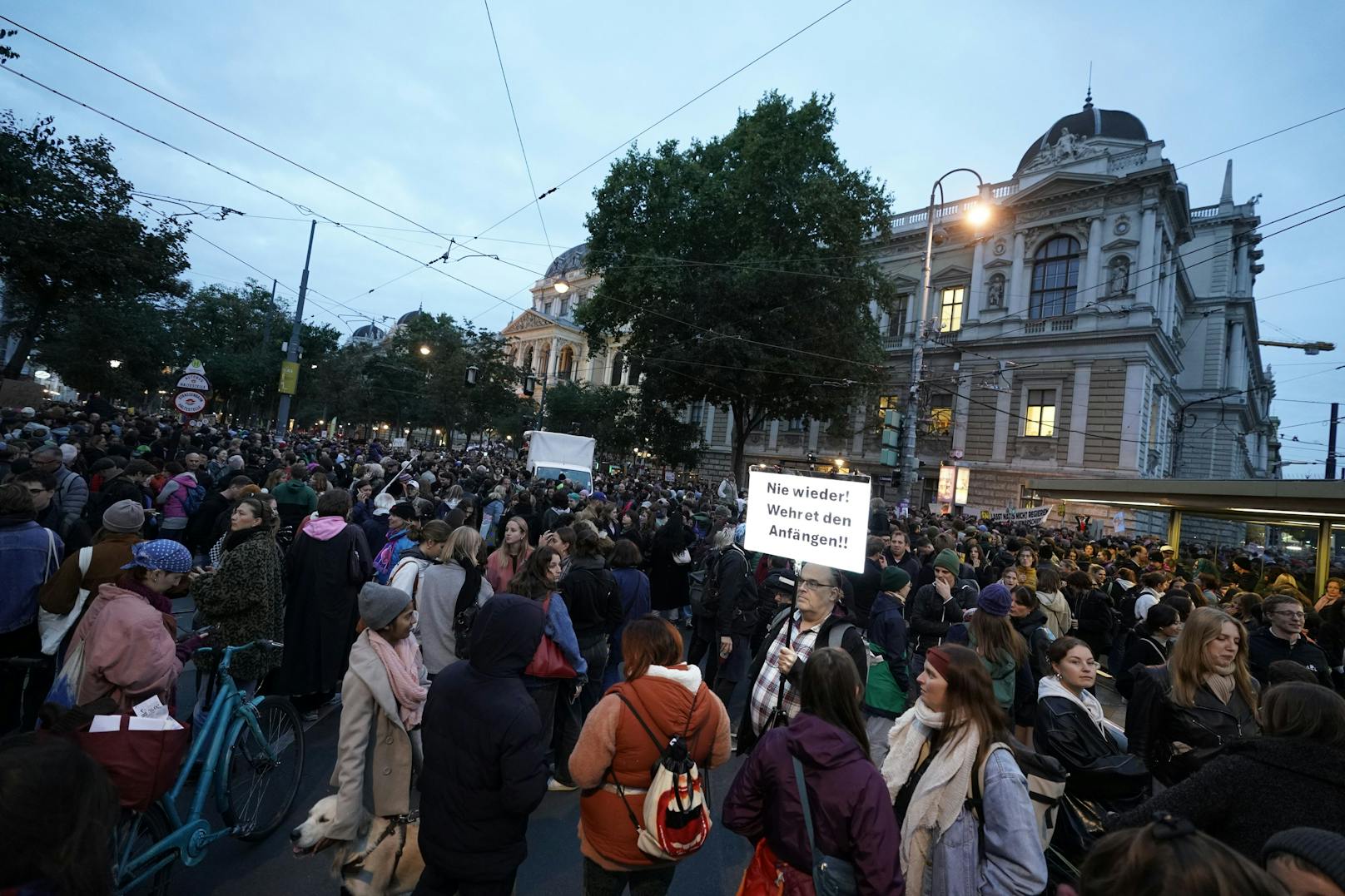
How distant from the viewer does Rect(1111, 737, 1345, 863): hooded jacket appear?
222 centimetres

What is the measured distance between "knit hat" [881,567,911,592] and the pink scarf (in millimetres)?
3414

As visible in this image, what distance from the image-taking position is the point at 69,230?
48.7ft

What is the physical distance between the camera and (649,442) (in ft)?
116

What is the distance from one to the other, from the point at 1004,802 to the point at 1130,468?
1172 inches

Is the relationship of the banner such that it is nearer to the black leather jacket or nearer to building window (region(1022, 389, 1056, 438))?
building window (region(1022, 389, 1056, 438))

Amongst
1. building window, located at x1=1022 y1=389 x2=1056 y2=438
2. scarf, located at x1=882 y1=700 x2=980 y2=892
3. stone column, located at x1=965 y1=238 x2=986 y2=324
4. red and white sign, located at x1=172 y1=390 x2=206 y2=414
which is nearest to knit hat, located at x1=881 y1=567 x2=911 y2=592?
scarf, located at x1=882 y1=700 x2=980 y2=892

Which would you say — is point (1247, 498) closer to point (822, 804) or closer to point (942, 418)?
point (822, 804)

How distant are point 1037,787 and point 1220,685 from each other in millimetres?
1699

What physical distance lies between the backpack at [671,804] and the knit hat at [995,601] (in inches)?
108

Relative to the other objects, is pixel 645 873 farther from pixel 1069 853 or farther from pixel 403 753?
pixel 1069 853

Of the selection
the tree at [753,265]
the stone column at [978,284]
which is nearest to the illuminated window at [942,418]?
the stone column at [978,284]

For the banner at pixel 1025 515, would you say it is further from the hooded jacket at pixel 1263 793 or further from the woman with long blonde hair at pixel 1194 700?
the hooded jacket at pixel 1263 793

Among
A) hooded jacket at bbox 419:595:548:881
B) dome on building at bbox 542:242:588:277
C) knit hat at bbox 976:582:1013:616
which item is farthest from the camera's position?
dome on building at bbox 542:242:588:277

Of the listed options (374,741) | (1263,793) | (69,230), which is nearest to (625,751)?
(374,741)
